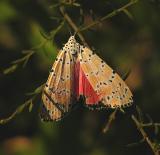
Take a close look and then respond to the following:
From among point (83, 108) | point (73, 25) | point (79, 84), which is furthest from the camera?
point (83, 108)

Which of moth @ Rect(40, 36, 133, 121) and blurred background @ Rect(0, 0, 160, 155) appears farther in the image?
blurred background @ Rect(0, 0, 160, 155)

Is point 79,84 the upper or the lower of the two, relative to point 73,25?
lower

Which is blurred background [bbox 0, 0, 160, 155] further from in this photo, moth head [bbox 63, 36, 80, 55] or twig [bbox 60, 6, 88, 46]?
moth head [bbox 63, 36, 80, 55]

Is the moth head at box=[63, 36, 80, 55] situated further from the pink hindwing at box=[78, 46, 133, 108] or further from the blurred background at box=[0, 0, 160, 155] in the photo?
the blurred background at box=[0, 0, 160, 155]

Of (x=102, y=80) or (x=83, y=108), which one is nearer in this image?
(x=102, y=80)

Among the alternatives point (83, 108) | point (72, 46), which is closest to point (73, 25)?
point (72, 46)

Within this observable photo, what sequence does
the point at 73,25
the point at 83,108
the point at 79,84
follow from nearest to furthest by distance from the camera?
1. the point at 79,84
2. the point at 73,25
3. the point at 83,108

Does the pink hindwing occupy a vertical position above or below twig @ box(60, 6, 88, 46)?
below

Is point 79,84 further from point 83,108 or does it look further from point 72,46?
point 83,108

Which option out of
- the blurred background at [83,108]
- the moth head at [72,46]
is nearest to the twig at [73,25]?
the moth head at [72,46]

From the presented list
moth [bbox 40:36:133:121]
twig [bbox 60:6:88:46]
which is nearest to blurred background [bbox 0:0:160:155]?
twig [bbox 60:6:88:46]
